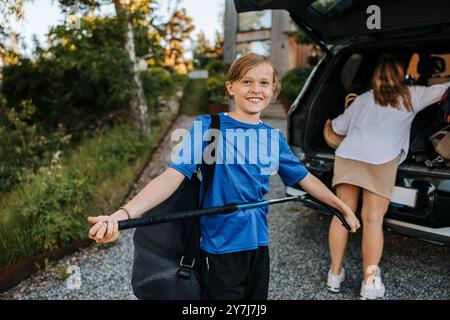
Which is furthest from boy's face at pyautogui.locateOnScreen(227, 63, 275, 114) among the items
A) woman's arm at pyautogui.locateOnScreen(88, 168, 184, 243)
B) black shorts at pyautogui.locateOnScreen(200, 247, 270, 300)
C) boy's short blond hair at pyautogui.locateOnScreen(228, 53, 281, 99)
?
black shorts at pyautogui.locateOnScreen(200, 247, 270, 300)

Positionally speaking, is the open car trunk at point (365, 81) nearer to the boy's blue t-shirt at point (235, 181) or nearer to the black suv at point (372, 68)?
the black suv at point (372, 68)

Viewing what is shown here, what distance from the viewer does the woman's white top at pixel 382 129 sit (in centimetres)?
249

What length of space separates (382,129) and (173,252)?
1.58 metres

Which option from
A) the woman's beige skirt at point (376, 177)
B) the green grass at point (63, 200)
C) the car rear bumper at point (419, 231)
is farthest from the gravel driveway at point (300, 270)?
the woman's beige skirt at point (376, 177)

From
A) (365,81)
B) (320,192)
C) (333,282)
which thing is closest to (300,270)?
(333,282)

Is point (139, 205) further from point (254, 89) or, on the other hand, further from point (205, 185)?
point (254, 89)

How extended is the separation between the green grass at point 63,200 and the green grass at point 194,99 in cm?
473

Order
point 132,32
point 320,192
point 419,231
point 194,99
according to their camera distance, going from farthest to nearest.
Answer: point 194,99
point 132,32
point 419,231
point 320,192

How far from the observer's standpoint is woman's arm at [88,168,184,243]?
119 cm

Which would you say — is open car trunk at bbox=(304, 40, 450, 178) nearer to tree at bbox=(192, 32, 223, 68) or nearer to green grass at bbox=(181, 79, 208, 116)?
green grass at bbox=(181, 79, 208, 116)

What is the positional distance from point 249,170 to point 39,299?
1.85 m

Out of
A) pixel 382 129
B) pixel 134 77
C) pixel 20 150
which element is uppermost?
pixel 134 77

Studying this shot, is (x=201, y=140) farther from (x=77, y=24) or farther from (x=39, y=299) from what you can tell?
(x=77, y=24)

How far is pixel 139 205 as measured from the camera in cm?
138
